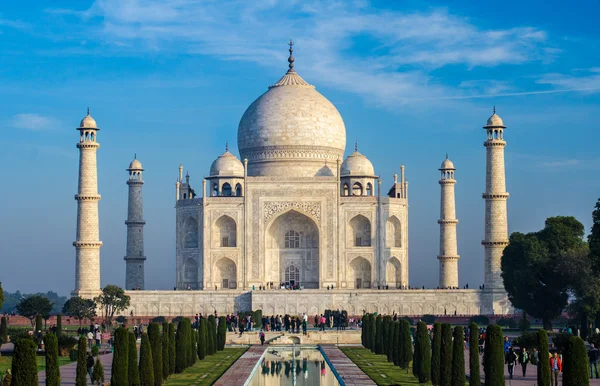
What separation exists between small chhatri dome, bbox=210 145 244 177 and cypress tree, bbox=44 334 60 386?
1071 inches

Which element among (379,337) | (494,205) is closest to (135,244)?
(494,205)

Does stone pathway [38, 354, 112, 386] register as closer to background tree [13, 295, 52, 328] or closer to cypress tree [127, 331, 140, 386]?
cypress tree [127, 331, 140, 386]

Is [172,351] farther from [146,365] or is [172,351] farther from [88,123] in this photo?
[88,123]

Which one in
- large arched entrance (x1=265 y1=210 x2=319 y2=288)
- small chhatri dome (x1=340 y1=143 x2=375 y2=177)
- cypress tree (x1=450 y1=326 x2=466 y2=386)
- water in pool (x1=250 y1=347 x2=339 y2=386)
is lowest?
water in pool (x1=250 y1=347 x2=339 y2=386)

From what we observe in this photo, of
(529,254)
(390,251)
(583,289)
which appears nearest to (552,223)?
(529,254)

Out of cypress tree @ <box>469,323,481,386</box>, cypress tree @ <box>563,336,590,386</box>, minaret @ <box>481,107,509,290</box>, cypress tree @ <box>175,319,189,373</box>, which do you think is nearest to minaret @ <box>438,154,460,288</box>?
minaret @ <box>481,107,509,290</box>

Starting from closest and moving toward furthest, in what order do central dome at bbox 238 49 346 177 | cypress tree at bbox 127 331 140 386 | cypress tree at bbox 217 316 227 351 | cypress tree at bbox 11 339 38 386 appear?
cypress tree at bbox 11 339 38 386 < cypress tree at bbox 127 331 140 386 < cypress tree at bbox 217 316 227 351 < central dome at bbox 238 49 346 177

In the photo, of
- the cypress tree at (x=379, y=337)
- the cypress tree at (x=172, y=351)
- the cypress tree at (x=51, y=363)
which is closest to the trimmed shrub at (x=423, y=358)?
the cypress tree at (x=172, y=351)

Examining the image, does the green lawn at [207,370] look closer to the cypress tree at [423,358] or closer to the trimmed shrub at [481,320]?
the cypress tree at [423,358]

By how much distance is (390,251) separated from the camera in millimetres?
42719

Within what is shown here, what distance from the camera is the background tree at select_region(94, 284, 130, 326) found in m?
37.5

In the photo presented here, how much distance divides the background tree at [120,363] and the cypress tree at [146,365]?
2.47ft

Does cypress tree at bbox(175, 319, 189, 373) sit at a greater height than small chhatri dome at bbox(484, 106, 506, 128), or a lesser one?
lesser

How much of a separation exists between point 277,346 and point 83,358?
45.7 ft
